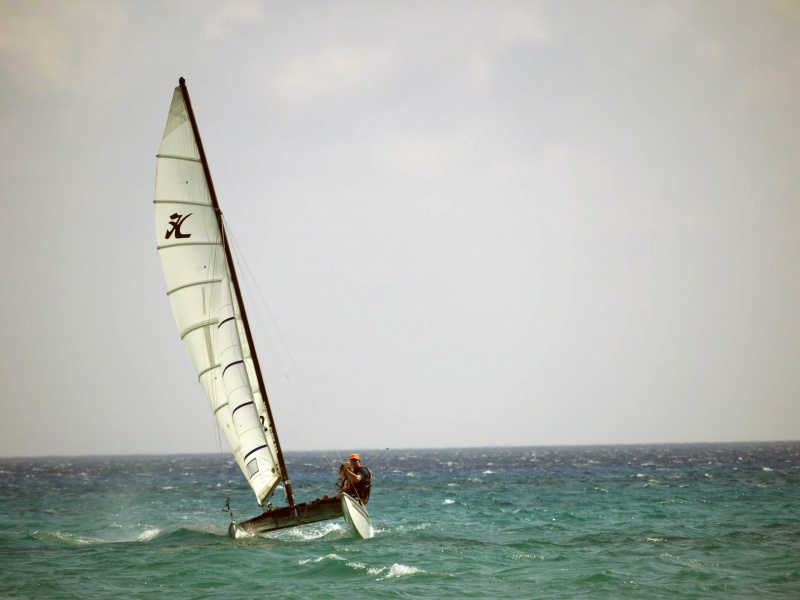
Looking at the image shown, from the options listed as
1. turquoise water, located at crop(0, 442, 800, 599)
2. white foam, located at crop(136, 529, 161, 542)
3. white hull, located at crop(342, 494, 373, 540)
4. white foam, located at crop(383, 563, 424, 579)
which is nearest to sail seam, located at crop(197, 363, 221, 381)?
turquoise water, located at crop(0, 442, 800, 599)

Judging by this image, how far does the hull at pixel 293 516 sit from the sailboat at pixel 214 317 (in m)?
0.03

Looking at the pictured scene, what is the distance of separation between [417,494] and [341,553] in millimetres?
27360

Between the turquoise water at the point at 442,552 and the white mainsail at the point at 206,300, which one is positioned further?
the white mainsail at the point at 206,300

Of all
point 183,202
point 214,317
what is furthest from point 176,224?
point 214,317

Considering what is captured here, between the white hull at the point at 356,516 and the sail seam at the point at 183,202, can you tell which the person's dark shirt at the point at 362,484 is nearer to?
the white hull at the point at 356,516

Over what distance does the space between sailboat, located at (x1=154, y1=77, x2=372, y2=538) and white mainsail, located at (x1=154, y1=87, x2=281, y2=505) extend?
0.10 feet

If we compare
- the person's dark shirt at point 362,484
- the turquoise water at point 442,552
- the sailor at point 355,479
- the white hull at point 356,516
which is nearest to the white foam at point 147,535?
the turquoise water at point 442,552

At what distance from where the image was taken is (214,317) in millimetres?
24594

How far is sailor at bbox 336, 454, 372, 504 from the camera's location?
2469cm

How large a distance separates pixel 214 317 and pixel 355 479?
694 centimetres

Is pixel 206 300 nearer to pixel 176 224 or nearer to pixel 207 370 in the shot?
pixel 207 370

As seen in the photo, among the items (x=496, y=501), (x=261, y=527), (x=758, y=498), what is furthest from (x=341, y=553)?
(x=758, y=498)

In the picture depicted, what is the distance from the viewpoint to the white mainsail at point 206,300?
23969 millimetres

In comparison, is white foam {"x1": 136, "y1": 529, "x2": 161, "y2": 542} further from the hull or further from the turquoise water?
the hull
